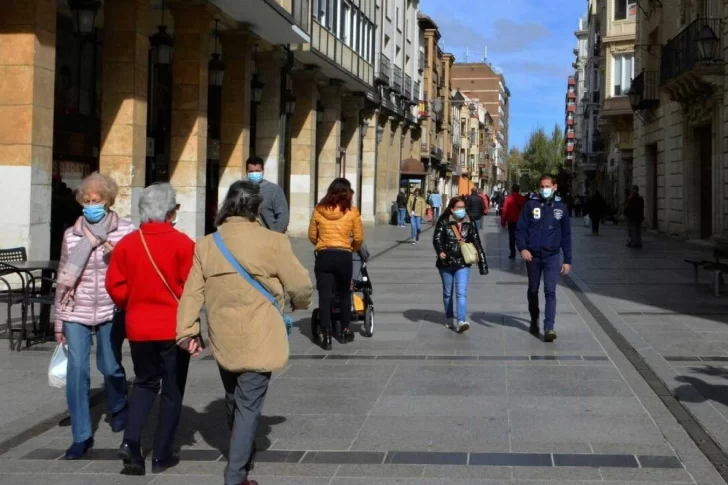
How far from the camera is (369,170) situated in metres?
41.8

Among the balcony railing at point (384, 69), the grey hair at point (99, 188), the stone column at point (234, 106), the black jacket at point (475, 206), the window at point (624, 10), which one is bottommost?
the grey hair at point (99, 188)

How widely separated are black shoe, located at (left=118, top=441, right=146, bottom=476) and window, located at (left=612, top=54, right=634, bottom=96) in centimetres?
4047

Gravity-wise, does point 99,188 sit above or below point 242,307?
above

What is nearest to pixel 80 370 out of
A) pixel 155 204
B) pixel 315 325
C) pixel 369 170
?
pixel 155 204

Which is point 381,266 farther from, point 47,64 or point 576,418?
point 576,418

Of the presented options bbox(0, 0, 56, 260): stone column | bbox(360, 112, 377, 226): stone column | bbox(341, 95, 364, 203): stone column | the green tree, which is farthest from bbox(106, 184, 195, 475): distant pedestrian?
the green tree

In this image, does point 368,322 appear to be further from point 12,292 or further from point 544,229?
point 12,292

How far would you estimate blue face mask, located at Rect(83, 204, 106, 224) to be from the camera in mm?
5789

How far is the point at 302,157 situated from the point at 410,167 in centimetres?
2009

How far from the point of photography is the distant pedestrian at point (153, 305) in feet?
17.3

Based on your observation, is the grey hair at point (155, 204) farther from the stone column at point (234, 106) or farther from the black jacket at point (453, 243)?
the stone column at point (234, 106)

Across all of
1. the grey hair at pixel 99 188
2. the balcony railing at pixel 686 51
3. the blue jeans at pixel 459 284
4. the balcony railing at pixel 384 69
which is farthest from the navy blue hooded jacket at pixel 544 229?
the balcony railing at pixel 384 69

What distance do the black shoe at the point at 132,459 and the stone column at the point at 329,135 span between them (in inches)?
1148

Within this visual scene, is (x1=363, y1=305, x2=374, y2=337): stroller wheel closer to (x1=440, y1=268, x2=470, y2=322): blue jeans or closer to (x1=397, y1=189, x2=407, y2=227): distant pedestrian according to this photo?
(x1=440, y1=268, x2=470, y2=322): blue jeans
